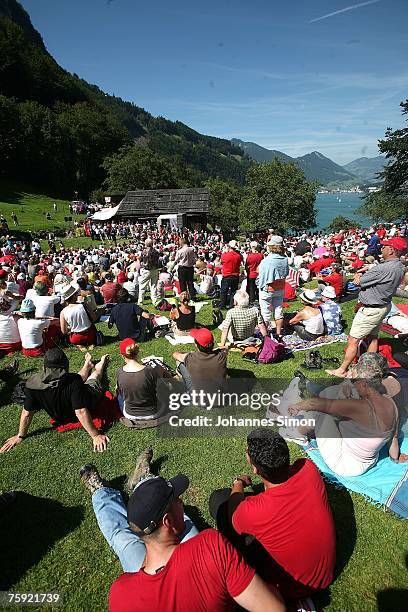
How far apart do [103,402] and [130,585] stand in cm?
331

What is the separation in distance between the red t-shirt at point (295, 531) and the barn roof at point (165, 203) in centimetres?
4270

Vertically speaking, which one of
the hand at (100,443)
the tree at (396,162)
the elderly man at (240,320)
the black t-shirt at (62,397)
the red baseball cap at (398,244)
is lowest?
the hand at (100,443)

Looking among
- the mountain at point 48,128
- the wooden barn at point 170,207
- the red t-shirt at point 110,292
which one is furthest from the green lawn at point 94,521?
the mountain at point 48,128

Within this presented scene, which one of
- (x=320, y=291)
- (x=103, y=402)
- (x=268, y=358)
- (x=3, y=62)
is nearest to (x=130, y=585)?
(x=103, y=402)

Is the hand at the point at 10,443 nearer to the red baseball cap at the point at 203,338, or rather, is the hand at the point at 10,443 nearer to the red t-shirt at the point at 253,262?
the red baseball cap at the point at 203,338

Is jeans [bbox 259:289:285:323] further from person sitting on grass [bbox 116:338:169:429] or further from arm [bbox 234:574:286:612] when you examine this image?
arm [bbox 234:574:286:612]

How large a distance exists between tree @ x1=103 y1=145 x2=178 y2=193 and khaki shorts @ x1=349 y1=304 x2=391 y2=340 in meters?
65.1

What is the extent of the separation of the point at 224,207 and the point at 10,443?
2451 inches

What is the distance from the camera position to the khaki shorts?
4898 mm

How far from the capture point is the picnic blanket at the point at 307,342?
649 cm

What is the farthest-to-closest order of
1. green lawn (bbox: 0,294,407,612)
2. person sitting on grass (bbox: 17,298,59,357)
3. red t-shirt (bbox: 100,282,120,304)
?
red t-shirt (bbox: 100,282,120,304)
person sitting on grass (bbox: 17,298,59,357)
green lawn (bbox: 0,294,407,612)

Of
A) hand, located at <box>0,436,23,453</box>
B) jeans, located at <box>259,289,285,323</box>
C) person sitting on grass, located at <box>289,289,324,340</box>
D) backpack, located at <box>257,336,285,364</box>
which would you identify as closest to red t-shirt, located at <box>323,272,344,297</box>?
person sitting on grass, located at <box>289,289,324,340</box>

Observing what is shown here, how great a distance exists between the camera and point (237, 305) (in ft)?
20.1

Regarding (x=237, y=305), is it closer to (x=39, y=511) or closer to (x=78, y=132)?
(x=39, y=511)
